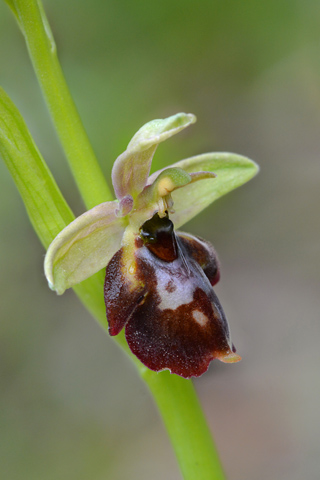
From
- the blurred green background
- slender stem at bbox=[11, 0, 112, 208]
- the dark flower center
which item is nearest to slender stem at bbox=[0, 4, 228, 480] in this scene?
slender stem at bbox=[11, 0, 112, 208]

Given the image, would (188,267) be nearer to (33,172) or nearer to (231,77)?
(33,172)

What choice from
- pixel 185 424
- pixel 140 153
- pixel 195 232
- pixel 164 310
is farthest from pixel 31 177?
pixel 195 232

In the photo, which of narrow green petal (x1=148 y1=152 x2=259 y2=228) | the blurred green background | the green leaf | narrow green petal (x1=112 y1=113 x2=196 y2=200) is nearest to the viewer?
narrow green petal (x1=112 y1=113 x2=196 y2=200)

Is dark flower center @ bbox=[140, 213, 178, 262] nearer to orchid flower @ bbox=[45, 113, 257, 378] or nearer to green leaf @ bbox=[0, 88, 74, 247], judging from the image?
orchid flower @ bbox=[45, 113, 257, 378]

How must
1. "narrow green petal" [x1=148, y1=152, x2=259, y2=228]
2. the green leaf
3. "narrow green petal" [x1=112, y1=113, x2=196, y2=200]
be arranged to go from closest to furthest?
"narrow green petal" [x1=112, y1=113, x2=196, y2=200] < the green leaf < "narrow green petal" [x1=148, y1=152, x2=259, y2=228]

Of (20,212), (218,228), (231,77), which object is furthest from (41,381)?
(231,77)
